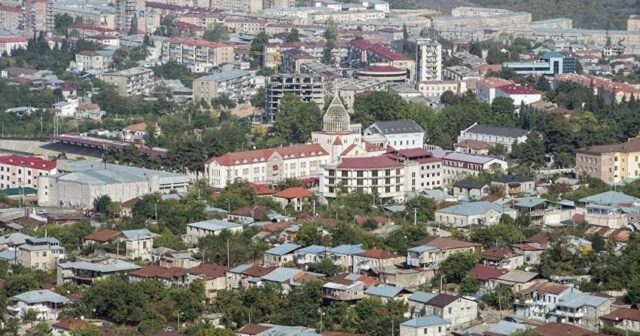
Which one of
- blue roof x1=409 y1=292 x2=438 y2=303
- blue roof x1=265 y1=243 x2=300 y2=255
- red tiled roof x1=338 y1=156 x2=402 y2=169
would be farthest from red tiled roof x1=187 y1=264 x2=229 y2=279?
red tiled roof x1=338 y1=156 x2=402 y2=169

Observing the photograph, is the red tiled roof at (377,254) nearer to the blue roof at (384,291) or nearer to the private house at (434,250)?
the private house at (434,250)

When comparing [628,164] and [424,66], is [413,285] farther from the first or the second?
[424,66]

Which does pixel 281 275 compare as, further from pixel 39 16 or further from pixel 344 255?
pixel 39 16

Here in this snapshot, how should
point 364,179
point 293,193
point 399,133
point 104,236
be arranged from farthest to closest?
1. point 399,133
2. point 364,179
3. point 293,193
4. point 104,236

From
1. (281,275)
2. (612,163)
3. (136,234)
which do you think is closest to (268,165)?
(612,163)

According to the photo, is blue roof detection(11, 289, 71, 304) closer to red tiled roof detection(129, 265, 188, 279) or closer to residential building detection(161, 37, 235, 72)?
red tiled roof detection(129, 265, 188, 279)
